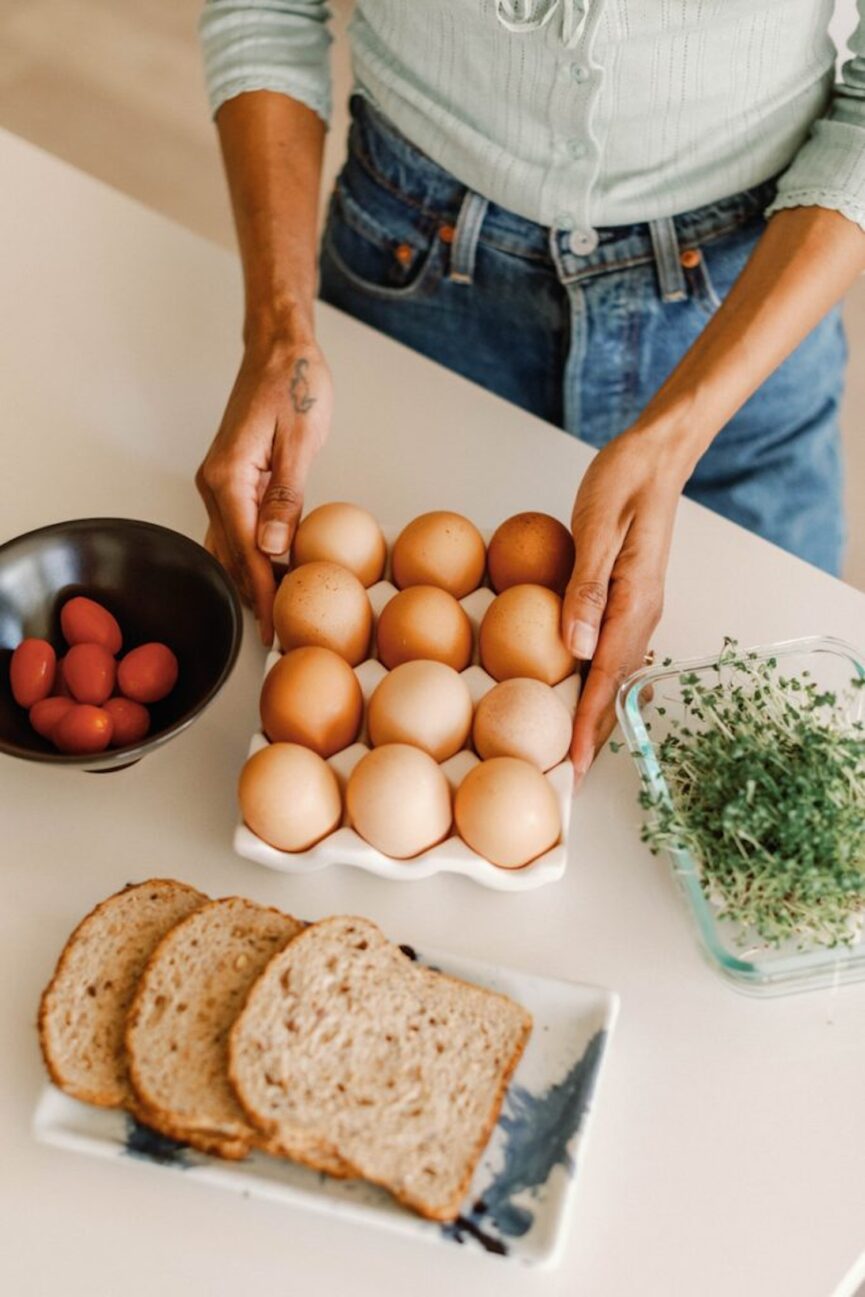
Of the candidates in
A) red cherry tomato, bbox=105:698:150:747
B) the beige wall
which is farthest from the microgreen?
the beige wall

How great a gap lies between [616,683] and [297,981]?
1.13 ft

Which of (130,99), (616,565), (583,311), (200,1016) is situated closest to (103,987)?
(200,1016)

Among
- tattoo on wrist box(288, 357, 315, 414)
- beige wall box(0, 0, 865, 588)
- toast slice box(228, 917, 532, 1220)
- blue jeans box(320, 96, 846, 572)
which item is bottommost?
toast slice box(228, 917, 532, 1220)

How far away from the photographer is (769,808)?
837 millimetres

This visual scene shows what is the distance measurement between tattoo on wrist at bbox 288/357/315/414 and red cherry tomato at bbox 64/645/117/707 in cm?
29

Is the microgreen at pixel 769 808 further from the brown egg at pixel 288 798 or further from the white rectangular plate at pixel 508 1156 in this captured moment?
the brown egg at pixel 288 798

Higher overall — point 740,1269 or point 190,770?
point 190,770

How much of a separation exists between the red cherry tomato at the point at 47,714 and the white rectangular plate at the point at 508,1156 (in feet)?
0.88

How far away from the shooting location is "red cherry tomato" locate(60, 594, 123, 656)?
964mm

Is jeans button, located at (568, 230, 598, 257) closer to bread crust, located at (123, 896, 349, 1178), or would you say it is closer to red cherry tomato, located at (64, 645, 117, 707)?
red cherry tomato, located at (64, 645, 117, 707)

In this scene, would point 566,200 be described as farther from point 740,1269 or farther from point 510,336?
point 740,1269

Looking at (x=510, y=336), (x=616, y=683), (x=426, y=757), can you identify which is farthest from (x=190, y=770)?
(x=510, y=336)

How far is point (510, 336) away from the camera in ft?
4.42

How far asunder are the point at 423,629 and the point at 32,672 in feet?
1.00
